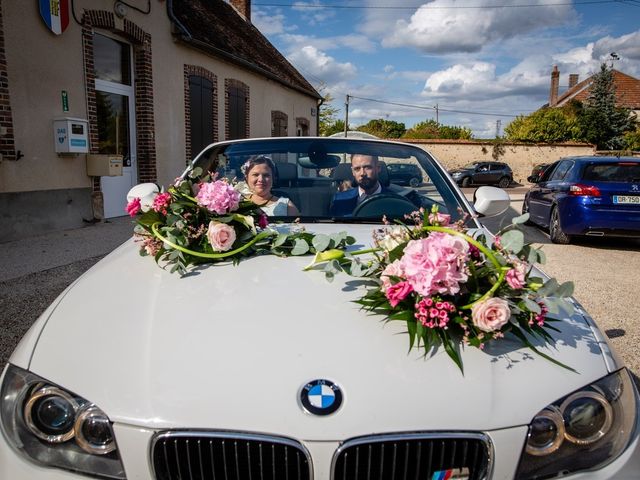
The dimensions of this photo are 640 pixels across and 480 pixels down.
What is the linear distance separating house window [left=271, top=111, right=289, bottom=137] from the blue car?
35.1ft

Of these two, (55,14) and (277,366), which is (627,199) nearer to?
(277,366)

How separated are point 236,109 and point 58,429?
13.6 metres

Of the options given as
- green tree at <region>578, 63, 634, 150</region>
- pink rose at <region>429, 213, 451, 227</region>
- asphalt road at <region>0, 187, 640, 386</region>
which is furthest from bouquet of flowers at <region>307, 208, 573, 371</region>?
green tree at <region>578, 63, 634, 150</region>

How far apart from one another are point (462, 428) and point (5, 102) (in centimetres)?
755

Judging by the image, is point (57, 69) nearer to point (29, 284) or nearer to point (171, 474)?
point (29, 284)

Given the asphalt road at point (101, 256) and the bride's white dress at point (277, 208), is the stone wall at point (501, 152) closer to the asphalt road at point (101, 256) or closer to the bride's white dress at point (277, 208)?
the asphalt road at point (101, 256)

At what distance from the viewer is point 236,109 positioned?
14.2 meters

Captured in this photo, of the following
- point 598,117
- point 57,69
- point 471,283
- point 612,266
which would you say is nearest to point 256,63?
point 57,69

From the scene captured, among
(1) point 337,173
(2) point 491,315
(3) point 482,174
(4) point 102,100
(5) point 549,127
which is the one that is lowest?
(3) point 482,174

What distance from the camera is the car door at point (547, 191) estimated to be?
342 inches

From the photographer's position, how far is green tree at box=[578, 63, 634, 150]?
34.3 meters

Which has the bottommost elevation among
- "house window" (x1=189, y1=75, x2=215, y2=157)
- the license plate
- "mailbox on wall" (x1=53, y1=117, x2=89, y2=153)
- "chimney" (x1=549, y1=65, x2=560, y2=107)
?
the license plate

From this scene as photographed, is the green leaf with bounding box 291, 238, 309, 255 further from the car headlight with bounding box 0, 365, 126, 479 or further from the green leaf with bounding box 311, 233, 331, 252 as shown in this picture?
the car headlight with bounding box 0, 365, 126, 479

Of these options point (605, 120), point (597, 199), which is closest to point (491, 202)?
point (597, 199)
